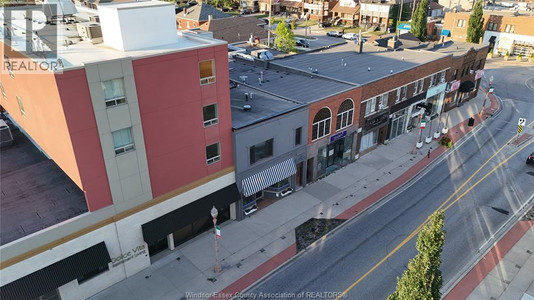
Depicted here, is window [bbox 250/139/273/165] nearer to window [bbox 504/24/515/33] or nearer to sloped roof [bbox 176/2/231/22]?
sloped roof [bbox 176/2/231/22]

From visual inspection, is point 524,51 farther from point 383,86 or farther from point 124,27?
point 124,27

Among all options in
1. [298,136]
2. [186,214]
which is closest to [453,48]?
[298,136]

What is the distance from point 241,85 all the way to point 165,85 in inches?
566

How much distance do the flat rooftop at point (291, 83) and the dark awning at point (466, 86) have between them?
23657 millimetres

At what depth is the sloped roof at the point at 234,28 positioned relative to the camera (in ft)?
248

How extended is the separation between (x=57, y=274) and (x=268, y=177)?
15608 mm

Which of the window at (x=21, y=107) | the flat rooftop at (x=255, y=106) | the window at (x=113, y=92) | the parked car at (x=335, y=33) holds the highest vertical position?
the window at (x=113, y=92)

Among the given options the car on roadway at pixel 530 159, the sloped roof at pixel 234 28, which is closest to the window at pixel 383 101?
the car on roadway at pixel 530 159

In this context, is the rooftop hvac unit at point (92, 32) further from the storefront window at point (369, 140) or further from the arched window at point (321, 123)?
the storefront window at point (369, 140)

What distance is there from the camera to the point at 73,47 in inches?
879

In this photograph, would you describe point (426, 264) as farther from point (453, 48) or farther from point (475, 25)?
point (475, 25)

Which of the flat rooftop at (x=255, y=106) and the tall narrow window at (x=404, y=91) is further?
the tall narrow window at (x=404, y=91)

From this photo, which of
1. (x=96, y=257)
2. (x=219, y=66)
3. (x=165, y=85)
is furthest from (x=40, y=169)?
(x=219, y=66)

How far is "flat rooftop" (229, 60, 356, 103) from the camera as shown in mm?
33750
